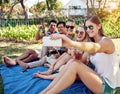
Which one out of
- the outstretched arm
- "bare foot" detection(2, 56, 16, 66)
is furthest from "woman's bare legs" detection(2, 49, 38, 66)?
the outstretched arm

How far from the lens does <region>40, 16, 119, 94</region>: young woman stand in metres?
4.49

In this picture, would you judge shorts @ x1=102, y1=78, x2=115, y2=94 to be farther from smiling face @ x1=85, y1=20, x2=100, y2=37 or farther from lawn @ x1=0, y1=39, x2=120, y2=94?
lawn @ x1=0, y1=39, x2=120, y2=94

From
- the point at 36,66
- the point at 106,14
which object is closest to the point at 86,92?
the point at 36,66

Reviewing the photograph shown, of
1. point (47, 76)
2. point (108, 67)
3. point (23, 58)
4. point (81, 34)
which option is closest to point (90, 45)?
point (108, 67)

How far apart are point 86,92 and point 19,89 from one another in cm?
120

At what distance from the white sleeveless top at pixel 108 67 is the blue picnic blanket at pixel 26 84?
0.38 meters

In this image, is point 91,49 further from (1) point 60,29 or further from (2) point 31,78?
(1) point 60,29

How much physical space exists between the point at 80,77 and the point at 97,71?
38cm

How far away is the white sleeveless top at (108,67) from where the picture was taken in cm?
467

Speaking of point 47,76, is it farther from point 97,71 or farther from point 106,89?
point 106,89

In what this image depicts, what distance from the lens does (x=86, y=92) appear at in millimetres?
4891

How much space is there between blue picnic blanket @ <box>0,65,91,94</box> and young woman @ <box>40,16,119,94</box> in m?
0.33

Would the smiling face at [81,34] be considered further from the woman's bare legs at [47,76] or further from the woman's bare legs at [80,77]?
the woman's bare legs at [80,77]

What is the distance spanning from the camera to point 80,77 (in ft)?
15.0
